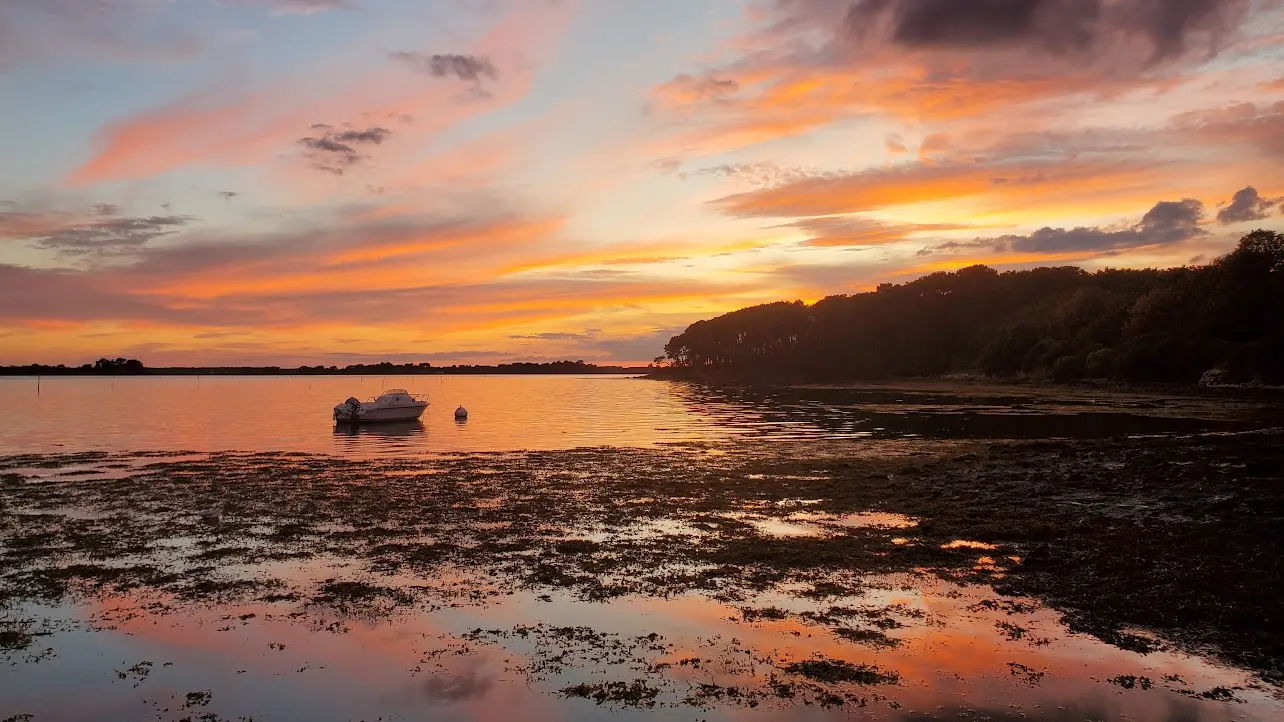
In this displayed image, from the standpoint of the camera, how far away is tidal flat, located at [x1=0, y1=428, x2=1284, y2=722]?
30.0 feet

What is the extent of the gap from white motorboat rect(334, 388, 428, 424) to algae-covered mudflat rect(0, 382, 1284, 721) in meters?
36.2

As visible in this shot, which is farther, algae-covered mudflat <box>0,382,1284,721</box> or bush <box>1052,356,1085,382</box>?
bush <box>1052,356,1085,382</box>

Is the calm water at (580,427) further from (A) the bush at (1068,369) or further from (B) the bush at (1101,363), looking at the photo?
(A) the bush at (1068,369)

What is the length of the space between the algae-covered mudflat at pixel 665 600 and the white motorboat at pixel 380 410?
3619 centimetres

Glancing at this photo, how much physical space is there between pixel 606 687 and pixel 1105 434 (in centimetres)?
3902

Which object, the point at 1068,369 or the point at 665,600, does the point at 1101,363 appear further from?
the point at 665,600

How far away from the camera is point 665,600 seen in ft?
42.3

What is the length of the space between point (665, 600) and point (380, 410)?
180ft

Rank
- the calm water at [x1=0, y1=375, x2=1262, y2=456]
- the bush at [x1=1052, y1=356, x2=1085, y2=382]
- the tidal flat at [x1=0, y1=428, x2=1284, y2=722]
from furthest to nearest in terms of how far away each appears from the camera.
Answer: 1. the bush at [x1=1052, y1=356, x2=1085, y2=382]
2. the calm water at [x1=0, y1=375, x2=1262, y2=456]
3. the tidal flat at [x1=0, y1=428, x2=1284, y2=722]

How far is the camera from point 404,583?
1399cm

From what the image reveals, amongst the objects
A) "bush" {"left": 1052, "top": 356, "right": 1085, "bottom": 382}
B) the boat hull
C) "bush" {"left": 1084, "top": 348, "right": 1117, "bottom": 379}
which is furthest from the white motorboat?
"bush" {"left": 1052, "top": 356, "right": 1085, "bottom": 382}

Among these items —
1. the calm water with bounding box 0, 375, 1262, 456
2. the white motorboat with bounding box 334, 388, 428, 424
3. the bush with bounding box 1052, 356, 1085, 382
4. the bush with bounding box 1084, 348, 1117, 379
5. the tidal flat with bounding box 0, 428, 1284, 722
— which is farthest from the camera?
the bush with bounding box 1052, 356, 1085, 382

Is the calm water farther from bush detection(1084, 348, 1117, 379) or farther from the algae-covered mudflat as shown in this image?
bush detection(1084, 348, 1117, 379)

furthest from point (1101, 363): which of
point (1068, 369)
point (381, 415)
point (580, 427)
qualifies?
point (381, 415)
